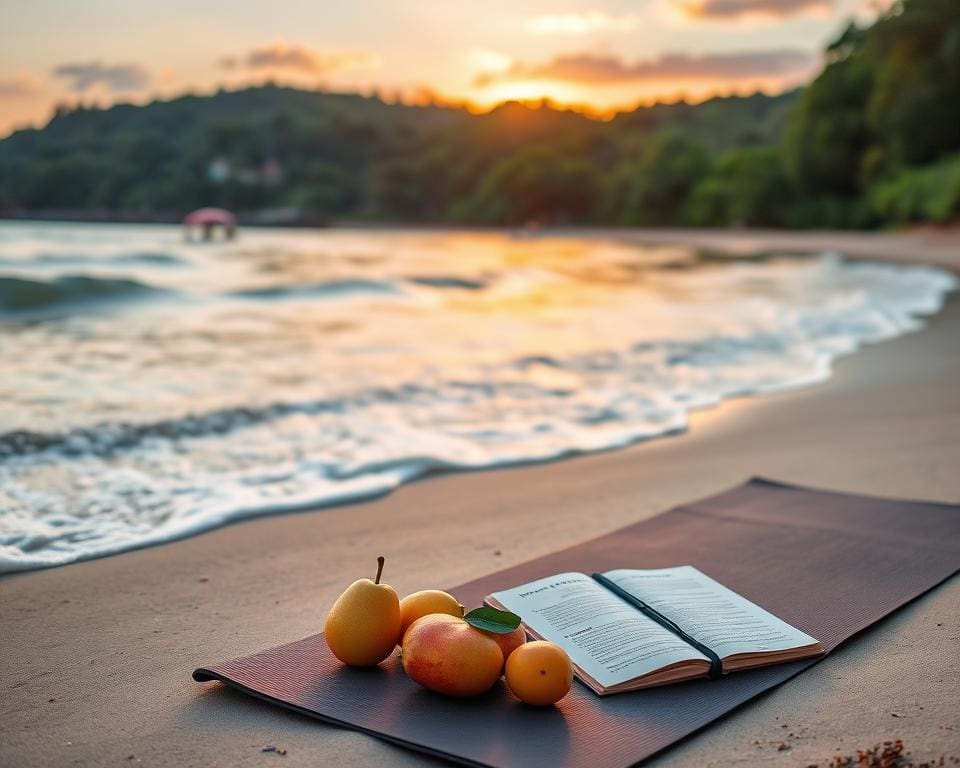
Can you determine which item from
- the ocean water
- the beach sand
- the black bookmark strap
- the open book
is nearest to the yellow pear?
the beach sand

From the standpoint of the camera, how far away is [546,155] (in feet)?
184

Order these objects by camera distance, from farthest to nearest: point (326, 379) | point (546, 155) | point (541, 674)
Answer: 1. point (546, 155)
2. point (326, 379)
3. point (541, 674)

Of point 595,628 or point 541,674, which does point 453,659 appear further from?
point 595,628

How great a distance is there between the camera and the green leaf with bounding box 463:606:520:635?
1.54 m

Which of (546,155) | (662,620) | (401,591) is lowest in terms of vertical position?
(401,591)

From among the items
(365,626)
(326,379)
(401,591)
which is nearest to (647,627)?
(365,626)

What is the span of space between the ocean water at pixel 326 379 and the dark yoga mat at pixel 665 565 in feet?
3.20

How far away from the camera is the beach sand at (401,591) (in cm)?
145

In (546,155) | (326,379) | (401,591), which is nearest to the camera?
(401,591)

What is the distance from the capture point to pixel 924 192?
27.8 m

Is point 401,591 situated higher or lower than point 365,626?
lower

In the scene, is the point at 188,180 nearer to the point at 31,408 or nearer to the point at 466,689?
the point at 31,408

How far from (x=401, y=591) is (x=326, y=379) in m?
3.00

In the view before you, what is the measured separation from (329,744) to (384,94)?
77.5 metres
